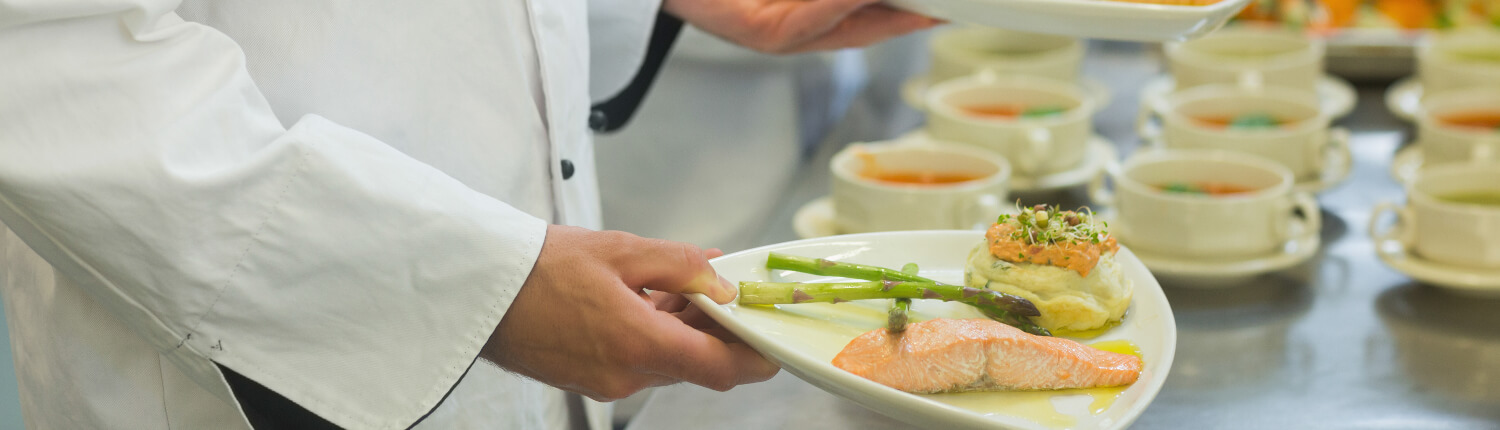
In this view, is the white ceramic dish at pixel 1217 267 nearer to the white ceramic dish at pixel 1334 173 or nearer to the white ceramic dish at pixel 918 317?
the white ceramic dish at pixel 1334 173

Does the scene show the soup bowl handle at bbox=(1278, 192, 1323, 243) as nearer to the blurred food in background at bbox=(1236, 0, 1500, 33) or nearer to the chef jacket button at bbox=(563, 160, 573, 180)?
the chef jacket button at bbox=(563, 160, 573, 180)

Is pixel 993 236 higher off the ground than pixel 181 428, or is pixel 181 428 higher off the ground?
pixel 993 236

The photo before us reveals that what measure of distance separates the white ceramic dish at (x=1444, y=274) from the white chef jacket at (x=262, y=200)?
1.17 m

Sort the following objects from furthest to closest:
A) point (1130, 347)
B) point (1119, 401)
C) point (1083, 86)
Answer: point (1083, 86) → point (1130, 347) → point (1119, 401)

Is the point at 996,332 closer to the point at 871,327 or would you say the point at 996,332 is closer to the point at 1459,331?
the point at 871,327

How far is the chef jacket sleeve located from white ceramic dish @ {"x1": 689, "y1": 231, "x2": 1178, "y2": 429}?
204mm

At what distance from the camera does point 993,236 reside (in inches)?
40.8

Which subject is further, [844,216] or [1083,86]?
[1083,86]

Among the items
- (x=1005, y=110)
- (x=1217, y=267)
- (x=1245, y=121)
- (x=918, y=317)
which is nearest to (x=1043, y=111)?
(x=1005, y=110)

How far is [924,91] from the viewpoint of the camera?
8.00 feet

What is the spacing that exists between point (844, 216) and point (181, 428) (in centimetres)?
93

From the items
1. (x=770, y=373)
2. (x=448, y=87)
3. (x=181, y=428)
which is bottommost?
(x=181, y=428)

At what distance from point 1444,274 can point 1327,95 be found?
90 cm

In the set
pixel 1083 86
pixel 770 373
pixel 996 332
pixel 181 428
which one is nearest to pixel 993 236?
pixel 996 332
